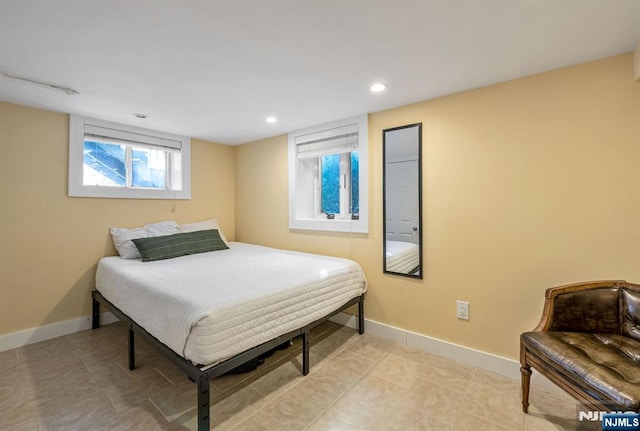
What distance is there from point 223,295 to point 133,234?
6.39 ft

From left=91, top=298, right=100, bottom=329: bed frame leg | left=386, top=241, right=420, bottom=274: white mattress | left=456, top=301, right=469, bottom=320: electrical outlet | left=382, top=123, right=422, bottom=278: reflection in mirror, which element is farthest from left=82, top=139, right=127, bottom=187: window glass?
left=456, top=301, right=469, bottom=320: electrical outlet

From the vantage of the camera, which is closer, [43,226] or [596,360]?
[596,360]

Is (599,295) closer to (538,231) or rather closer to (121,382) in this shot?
(538,231)

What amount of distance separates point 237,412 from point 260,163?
2.88 meters

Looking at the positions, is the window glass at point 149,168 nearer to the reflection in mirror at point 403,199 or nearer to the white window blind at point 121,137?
the white window blind at point 121,137

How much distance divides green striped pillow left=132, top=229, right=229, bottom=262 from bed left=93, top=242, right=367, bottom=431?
108 millimetres

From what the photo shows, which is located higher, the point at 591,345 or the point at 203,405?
the point at 591,345

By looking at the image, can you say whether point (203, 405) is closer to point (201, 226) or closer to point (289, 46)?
point (289, 46)

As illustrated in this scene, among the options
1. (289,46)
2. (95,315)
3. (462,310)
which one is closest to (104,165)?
(95,315)

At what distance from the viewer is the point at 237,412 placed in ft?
5.53

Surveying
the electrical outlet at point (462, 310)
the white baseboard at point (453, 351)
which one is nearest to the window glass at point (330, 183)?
the white baseboard at point (453, 351)

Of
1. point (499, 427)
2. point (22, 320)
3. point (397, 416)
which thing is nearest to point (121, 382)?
point (22, 320)

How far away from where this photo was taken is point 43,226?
264cm

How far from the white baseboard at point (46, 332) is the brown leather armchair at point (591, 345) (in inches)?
149
